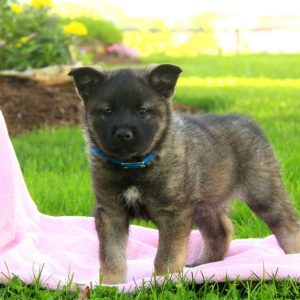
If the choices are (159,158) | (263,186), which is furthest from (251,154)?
(159,158)

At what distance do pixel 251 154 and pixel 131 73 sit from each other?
1185 millimetres

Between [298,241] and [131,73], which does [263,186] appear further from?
[131,73]

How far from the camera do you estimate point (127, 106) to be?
12.9 feet

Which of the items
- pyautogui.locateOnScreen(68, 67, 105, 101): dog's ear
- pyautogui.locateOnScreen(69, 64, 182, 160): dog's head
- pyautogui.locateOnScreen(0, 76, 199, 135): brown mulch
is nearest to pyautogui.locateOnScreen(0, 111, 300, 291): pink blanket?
pyautogui.locateOnScreen(69, 64, 182, 160): dog's head

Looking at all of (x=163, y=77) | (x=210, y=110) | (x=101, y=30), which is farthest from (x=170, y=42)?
(x=163, y=77)

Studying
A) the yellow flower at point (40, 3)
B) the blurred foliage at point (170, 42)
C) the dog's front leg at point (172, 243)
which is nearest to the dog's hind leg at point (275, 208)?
the dog's front leg at point (172, 243)

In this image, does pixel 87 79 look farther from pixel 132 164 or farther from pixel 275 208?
pixel 275 208

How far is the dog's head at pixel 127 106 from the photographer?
3881mm

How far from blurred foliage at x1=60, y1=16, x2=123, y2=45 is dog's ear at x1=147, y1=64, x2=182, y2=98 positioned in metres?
20.7

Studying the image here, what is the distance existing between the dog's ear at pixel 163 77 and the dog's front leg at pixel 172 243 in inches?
29.5

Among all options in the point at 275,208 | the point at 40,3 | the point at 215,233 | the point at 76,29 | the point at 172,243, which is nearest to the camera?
the point at 172,243

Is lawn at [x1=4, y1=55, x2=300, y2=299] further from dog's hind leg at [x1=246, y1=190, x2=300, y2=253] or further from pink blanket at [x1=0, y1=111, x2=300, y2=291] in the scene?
dog's hind leg at [x1=246, y1=190, x2=300, y2=253]

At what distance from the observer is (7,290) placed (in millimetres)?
3973

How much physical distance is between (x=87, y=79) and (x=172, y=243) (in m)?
1.07
